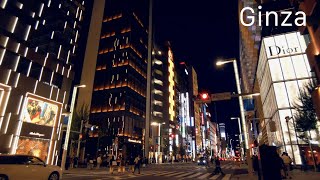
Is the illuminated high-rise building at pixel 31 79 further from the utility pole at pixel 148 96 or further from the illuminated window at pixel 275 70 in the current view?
the utility pole at pixel 148 96

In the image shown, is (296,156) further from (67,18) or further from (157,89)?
(157,89)

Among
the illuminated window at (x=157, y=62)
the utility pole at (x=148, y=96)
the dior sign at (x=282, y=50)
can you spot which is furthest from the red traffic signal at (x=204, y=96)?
the illuminated window at (x=157, y=62)

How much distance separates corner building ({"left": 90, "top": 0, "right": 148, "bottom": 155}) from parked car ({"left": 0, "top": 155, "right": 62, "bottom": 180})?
35736 mm

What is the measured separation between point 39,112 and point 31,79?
4.48 m

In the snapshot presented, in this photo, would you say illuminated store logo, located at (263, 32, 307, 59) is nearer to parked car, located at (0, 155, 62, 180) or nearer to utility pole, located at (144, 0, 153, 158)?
parked car, located at (0, 155, 62, 180)

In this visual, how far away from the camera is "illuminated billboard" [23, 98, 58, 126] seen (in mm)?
25306

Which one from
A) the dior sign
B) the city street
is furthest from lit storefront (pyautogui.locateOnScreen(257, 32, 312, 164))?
the city street

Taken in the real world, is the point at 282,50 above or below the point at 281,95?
above

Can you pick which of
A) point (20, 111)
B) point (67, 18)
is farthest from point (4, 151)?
point (67, 18)

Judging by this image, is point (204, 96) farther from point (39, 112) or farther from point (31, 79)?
point (31, 79)

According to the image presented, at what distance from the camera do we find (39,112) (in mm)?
26594

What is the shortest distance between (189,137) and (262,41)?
7216 cm

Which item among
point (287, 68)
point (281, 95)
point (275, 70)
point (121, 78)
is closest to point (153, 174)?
point (281, 95)

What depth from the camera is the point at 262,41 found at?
36.4 metres
